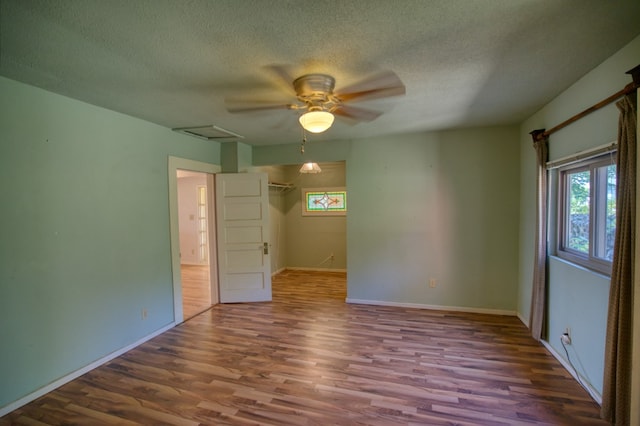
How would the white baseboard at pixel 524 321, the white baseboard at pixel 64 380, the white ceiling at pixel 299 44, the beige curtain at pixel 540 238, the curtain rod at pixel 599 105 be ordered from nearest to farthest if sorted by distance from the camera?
1. the white ceiling at pixel 299 44
2. the curtain rod at pixel 599 105
3. the white baseboard at pixel 64 380
4. the beige curtain at pixel 540 238
5. the white baseboard at pixel 524 321

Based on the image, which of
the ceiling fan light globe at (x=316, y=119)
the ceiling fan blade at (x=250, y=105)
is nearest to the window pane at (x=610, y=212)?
the ceiling fan light globe at (x=316, y=119)

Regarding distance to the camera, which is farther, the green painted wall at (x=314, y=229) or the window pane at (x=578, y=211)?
the green painted wall at (x=314, y=229)

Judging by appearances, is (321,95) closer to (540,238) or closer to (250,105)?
(250,105)

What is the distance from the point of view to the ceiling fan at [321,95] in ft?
7.03

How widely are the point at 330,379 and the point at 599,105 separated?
2.93 m

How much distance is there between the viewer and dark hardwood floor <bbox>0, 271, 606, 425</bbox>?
2090mm

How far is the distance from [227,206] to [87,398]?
8.94 ft

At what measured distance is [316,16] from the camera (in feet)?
4.85

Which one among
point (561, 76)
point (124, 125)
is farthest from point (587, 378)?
point (124, 125)

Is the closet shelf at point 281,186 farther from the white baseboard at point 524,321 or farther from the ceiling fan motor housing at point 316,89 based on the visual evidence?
the white baseboard at point 524,321

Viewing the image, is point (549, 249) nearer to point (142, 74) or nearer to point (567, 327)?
point (567, 327)

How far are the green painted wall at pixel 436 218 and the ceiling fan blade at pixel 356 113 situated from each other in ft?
3.55

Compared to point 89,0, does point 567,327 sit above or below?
below

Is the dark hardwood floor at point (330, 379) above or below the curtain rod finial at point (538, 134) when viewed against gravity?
below
